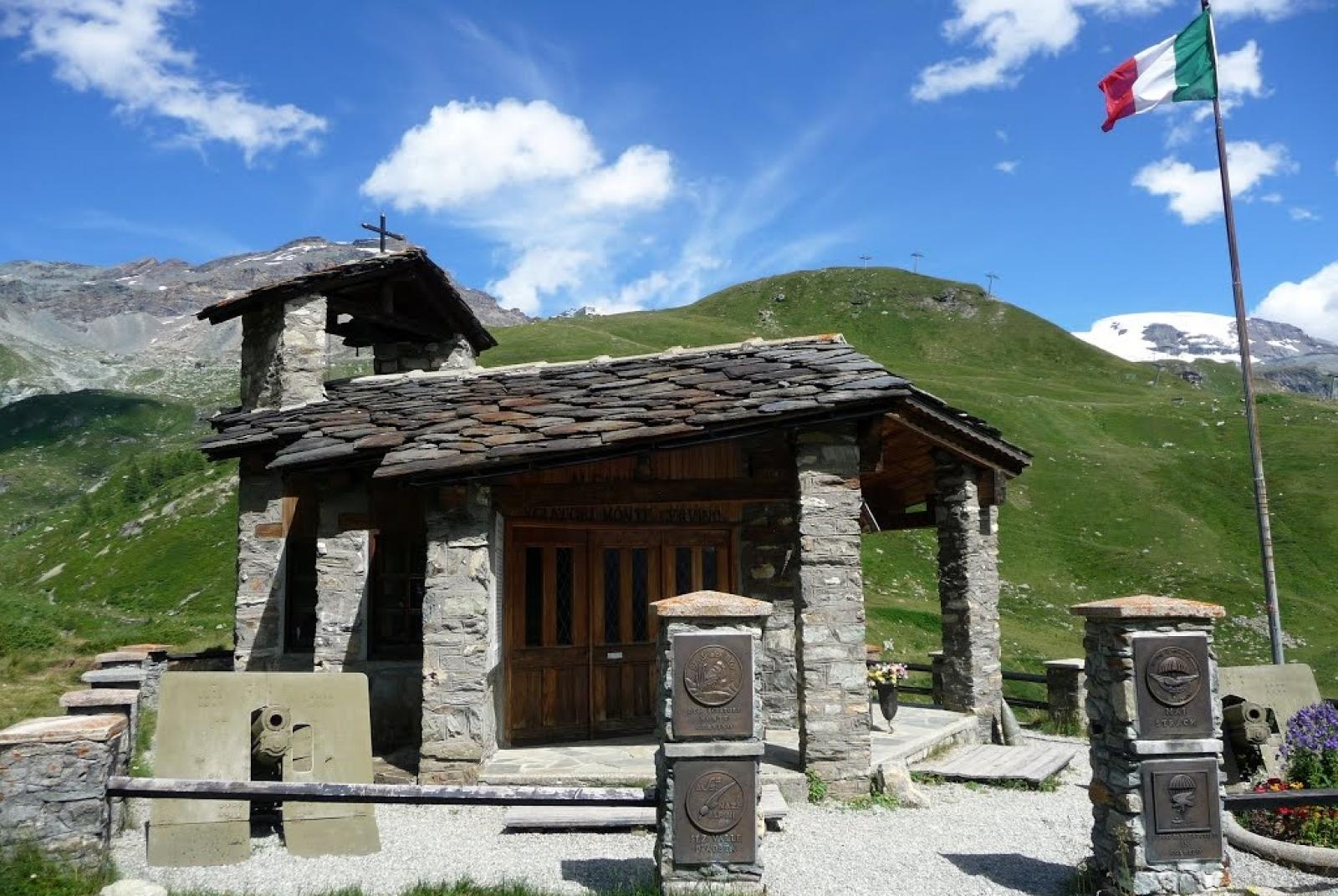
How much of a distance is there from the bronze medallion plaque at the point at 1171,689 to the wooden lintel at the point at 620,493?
15.0 feet

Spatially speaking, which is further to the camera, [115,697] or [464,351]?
[464,351]

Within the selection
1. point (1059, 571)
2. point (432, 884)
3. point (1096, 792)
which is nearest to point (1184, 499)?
point (1059, 571)

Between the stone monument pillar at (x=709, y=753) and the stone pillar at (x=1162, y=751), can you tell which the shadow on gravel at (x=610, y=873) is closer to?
the stone monument pillar at (x=709, y=753)

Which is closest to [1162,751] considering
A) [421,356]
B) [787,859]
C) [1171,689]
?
[1171,689]

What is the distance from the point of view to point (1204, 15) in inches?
468

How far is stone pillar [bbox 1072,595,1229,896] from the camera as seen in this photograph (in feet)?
19.4

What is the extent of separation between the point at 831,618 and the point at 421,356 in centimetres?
1083

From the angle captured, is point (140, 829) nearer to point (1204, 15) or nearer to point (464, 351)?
point (464, 351)

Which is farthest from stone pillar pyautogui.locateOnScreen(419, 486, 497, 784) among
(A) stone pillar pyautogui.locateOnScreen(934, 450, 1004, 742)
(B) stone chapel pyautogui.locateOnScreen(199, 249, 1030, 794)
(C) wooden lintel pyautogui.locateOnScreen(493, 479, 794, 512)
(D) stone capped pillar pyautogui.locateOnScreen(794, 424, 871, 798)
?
(A) stone pillar pyautogui.locateOnScreen(934, 450, 1004, 742)

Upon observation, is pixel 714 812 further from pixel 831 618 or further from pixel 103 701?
pixel 103 701

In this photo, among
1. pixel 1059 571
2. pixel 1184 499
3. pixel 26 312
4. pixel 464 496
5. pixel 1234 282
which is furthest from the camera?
pixel 26 312

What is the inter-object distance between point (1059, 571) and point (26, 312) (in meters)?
229

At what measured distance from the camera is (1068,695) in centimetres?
1388

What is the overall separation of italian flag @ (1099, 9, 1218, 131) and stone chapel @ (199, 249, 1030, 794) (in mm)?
5323
